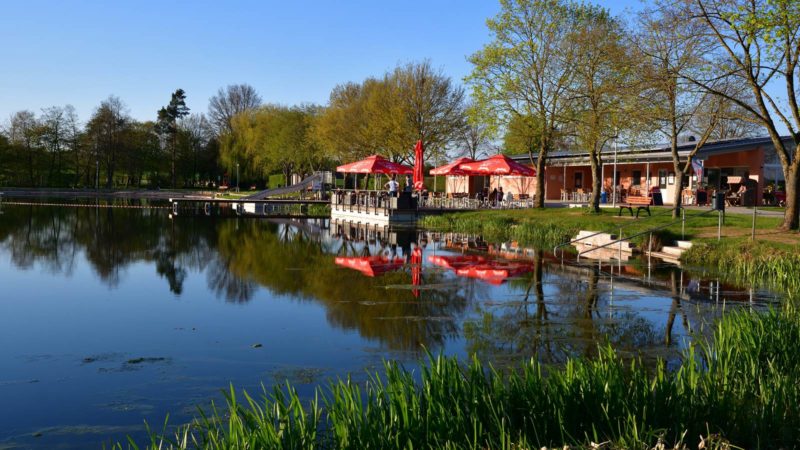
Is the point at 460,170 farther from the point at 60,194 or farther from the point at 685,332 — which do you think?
the point at 60,194

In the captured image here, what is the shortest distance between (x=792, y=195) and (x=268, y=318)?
605 inches

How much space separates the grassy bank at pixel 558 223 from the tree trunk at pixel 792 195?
123 cm

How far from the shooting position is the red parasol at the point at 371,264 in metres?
18.2

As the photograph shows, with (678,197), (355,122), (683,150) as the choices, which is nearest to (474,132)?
(355,122)

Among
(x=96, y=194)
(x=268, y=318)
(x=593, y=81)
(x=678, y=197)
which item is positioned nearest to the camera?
(x=268, y=318)

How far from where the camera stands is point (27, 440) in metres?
6.43

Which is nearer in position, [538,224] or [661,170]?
[538,224]

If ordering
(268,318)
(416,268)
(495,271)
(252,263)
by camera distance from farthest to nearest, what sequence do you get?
(252,263) < (416,268) < (495,271) < (268,318)

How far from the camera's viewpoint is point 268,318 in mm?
12203

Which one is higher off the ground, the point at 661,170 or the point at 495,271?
the point at 661,170

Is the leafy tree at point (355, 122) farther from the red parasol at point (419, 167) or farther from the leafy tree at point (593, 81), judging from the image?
the leafy tree at point (593, 81)

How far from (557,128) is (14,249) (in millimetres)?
24008

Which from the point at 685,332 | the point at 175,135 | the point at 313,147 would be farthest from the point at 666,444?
the point at 175,135

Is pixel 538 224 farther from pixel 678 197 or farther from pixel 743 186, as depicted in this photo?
pixel 743 186
